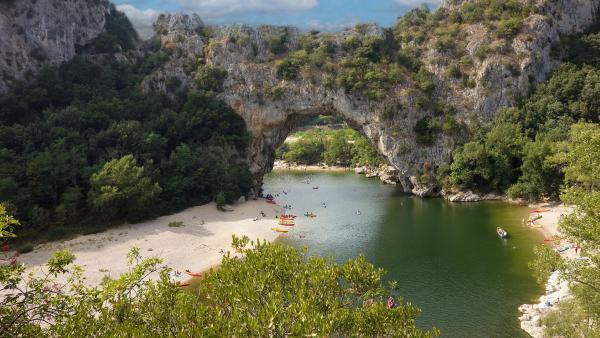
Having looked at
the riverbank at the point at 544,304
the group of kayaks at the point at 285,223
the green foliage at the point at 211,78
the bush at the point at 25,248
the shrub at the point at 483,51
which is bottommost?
the group of kayaks at the point at 285,223

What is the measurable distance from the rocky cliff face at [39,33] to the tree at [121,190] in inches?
861

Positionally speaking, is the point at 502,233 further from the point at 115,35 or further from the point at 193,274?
the point at 115,35

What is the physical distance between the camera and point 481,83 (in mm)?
59312

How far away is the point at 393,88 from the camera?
200 feet

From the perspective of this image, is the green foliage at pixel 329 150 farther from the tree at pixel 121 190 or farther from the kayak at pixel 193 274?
the kayak at pixel 193 274

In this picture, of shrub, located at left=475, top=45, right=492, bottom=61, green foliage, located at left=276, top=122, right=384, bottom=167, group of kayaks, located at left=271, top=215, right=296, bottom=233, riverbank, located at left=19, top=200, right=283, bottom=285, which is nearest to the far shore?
green foliage, located at left=276, top=122, right=384, bottom=167

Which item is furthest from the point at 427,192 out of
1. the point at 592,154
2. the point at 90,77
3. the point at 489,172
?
the point at 90,77

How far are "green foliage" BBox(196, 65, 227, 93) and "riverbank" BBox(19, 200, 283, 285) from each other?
1974 cm

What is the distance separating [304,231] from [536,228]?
2314 centimetres

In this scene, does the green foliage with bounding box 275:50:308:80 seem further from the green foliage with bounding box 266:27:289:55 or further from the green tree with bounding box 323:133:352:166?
the green tree with bounding box 323:133:352:166

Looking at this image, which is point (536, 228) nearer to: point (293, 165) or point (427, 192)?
point (427, 192)

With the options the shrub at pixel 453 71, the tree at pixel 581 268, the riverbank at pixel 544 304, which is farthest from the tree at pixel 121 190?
the shrub at pixel 453 71

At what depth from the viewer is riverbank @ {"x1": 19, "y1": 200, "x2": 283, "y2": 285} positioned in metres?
33.8

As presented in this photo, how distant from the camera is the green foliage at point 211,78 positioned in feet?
198
